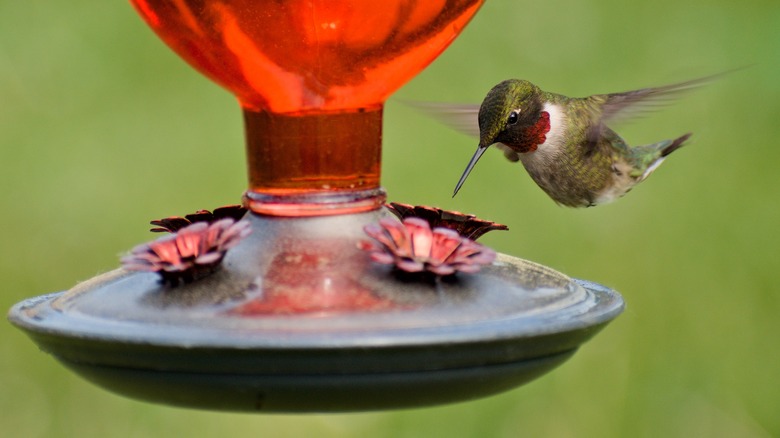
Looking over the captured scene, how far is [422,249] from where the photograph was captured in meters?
2.23

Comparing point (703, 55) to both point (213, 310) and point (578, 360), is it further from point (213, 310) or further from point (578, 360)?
point (213, 310)

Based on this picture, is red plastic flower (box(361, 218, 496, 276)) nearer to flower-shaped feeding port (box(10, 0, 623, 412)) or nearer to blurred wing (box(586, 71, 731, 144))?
flower-shaped feeding port (box(10, 0, 623, 412))

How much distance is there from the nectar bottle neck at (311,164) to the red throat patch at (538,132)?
1130mm

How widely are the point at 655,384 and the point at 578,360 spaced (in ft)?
1.03

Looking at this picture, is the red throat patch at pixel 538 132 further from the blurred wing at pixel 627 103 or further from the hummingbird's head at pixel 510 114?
the blurred wing at pixel 627 103

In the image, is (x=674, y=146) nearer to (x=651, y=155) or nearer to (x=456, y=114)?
(x=651, y=155)

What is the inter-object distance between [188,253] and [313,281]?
22 centimetres

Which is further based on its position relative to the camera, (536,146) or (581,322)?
(536,146)

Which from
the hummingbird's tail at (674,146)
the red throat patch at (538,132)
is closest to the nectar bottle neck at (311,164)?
the red throat patch at (538,132)

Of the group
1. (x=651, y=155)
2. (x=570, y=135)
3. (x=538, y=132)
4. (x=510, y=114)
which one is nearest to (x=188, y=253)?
(x=510, y=114)

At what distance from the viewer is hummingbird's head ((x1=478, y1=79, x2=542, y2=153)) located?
10.9 ft

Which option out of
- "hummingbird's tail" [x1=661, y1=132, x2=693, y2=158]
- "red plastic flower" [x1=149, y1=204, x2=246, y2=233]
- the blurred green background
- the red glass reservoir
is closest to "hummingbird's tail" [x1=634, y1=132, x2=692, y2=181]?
"hummingbird's tail" [x1=661, y1=132, x2=693, y2=158]

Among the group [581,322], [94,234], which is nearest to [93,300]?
[581,322]

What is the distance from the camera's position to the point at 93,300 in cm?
227
